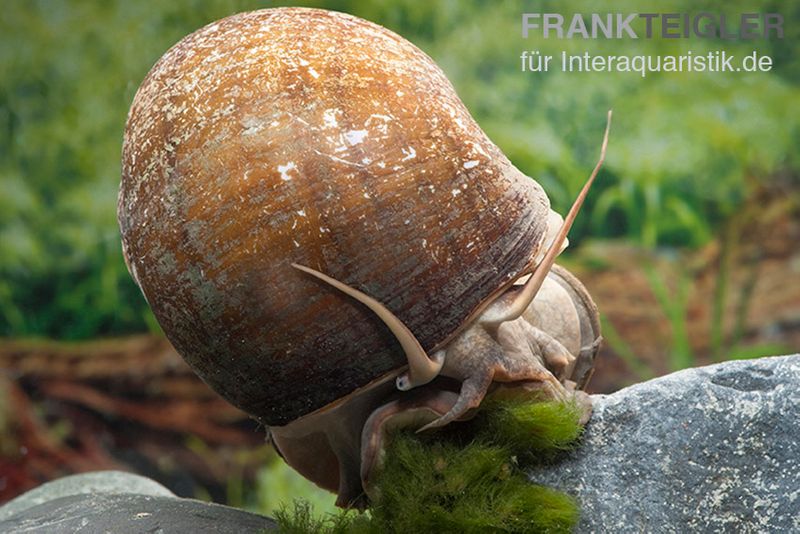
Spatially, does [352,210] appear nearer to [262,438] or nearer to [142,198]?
[142,198]

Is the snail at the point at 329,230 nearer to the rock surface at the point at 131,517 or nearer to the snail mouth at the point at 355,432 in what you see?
the snail mouth at the point at 355,432

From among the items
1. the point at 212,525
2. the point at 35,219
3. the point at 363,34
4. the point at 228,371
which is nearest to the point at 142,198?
the point at 228,371

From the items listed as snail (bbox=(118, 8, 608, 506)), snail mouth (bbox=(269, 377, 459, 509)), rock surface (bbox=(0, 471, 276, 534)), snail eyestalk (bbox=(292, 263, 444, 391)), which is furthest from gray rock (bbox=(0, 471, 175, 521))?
snail eyestalk (bbox=(292, 263, 444, 391))

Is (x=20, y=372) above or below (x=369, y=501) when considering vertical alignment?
below

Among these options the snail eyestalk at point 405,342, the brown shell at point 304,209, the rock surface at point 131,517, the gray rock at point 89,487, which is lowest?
the gray rock at point 89,487

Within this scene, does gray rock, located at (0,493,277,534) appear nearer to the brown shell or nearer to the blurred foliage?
the brown shell

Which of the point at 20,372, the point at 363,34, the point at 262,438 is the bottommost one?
the point at 262,438

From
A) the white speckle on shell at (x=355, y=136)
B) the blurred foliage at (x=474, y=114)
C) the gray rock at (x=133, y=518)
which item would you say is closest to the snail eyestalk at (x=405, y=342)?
the white speckle on shell at (x=355, y=136)
